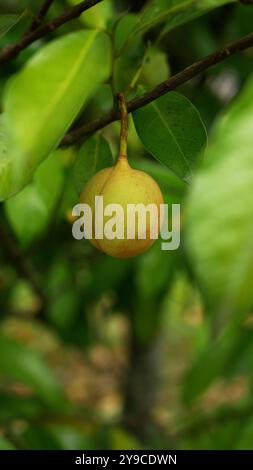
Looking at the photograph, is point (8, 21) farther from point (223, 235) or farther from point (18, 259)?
point (18, 259)

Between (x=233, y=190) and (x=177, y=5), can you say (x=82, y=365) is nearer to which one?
(x=177, y=5)

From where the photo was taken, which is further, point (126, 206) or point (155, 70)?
point (155, 70)

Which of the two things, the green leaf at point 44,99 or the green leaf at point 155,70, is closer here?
the green leaf at point 44,99

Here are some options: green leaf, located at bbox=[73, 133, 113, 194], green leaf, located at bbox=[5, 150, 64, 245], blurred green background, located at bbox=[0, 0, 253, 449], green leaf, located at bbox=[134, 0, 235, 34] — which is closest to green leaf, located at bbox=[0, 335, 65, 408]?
blurred green background, located at bbox=[0, 0, 253, 449]

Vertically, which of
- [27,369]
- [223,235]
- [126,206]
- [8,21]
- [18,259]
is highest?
[18,259]

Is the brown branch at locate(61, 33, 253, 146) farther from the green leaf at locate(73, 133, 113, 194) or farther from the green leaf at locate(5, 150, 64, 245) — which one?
the green leaf at locate(5, 150, 64, 245)

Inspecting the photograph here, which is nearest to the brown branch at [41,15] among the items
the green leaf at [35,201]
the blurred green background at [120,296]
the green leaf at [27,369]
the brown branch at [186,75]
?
the brown branch at [186,75]

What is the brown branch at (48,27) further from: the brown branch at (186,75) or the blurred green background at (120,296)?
the blurred green background at (120,296)

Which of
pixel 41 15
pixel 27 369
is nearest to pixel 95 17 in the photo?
pixel 41 15
